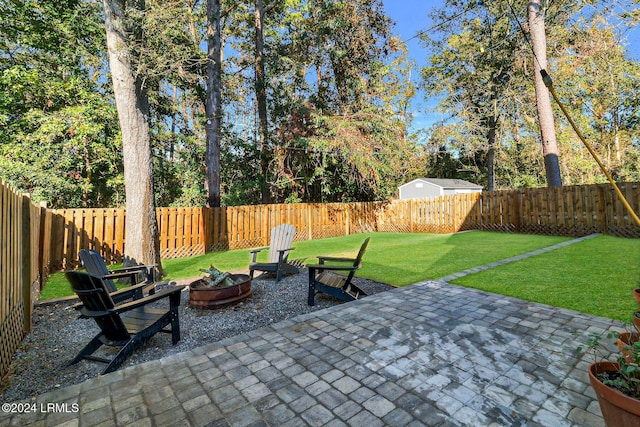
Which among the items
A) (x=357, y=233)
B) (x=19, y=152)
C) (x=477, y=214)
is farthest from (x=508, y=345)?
(x=19, y=152)

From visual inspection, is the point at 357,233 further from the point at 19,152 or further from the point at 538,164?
the point at 538,164

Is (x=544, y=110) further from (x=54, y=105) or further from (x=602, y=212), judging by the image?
(x=54, y=105)

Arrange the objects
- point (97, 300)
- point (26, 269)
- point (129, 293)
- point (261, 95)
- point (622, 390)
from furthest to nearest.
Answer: point (261, 95) → point (129, 293) → point (26, 269) → point (97, 300) → point (622, 390)

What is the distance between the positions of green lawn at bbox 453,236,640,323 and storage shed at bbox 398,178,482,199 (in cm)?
1476

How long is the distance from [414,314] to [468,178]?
26232 mm

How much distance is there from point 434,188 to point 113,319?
2173 cm

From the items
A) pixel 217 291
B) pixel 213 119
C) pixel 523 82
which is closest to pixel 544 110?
pixel 523 82

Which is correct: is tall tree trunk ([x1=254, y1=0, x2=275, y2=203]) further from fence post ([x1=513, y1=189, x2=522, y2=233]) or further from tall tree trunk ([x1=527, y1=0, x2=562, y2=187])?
tall tree trunk ([x1=527, y1=0, x2=562, y2=187])

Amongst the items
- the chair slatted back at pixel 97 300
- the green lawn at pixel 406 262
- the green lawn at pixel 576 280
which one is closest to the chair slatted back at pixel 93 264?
the chair slatted back at pixel 97 300

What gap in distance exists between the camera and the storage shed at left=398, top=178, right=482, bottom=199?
21328 mm

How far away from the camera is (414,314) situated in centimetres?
348

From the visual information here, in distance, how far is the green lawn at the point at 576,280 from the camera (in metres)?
3.60

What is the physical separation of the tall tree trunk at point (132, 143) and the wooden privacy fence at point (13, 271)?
2388mm

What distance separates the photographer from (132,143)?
19.6ft
